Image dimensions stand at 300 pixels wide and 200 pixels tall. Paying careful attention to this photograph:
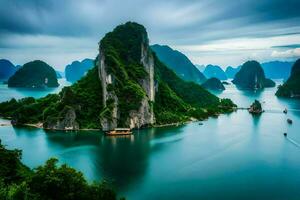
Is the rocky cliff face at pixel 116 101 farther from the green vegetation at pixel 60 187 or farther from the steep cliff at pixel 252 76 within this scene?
the steep cliff at pixel 252 76

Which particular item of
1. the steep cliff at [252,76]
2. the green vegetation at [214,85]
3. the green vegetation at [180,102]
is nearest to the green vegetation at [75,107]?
the green vegetation at [180,102]

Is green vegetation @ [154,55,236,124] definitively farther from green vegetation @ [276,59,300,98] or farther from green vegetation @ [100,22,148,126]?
green vegetation @ [276,59,300,98]

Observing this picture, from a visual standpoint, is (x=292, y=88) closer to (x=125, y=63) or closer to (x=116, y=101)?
(x=125, y=63)

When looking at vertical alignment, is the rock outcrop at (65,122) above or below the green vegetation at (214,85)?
below

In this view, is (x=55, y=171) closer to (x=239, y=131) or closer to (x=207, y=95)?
(x=239, y=131)

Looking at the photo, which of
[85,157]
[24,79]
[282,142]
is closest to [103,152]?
[85,157]
